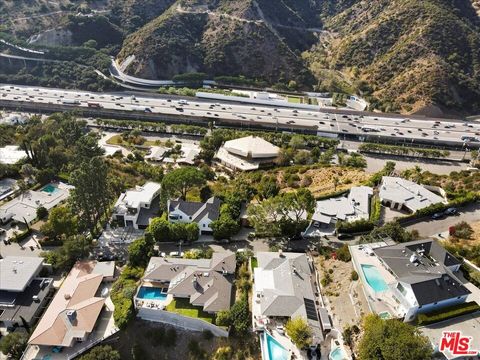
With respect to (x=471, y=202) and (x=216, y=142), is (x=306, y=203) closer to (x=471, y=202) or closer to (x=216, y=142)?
(x=471, y=202)

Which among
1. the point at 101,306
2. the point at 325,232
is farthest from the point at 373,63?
the point at 101,306

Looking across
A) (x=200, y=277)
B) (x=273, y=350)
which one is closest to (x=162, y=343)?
(x=200, y=277)

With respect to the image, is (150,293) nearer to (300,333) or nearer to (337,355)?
(300,333)

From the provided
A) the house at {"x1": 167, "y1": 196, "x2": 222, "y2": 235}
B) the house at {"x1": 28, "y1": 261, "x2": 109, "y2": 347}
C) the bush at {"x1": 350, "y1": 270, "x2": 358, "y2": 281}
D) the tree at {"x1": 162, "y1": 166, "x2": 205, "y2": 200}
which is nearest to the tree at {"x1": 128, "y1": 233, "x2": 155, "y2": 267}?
the house at {"x1": 28, "y1": 261, "x2": 109, "y2": 347}

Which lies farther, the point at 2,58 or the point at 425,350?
the point at 2,58

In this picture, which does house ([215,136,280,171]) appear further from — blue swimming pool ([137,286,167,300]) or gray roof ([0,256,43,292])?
gray roof ([0,256,43,292])
